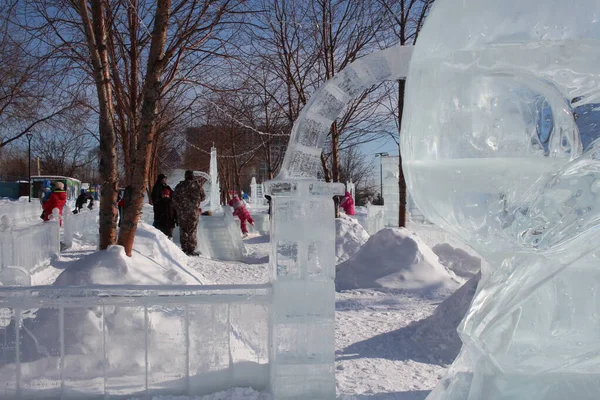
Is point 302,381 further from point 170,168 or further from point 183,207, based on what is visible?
point 170,168

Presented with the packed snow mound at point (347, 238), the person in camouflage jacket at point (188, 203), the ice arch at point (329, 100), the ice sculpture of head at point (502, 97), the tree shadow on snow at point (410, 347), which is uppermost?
the ice arch at point (329, 100)

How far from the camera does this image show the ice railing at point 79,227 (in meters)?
10.6

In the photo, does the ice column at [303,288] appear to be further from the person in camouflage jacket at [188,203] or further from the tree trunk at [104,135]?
the person in camouflage jacket at [188,203]

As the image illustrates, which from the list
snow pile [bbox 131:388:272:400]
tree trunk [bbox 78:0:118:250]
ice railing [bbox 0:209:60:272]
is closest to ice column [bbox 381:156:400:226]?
ice railing [bbox 0:209:60:272]

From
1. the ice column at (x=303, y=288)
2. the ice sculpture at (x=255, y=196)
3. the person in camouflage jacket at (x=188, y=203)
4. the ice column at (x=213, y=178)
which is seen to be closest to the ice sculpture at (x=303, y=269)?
the ice column at (x=303, y=288)

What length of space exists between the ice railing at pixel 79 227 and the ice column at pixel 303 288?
8416mm

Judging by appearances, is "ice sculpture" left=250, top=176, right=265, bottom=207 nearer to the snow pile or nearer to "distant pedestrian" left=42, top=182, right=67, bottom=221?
"distant pedestrian" left=42, top=182, right=67, bottom=221

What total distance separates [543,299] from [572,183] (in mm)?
255

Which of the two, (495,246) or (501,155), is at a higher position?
(501,155)

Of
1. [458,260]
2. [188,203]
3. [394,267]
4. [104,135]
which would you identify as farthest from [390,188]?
[104,135]

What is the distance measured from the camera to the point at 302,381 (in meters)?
3.34

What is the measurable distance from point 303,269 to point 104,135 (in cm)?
403

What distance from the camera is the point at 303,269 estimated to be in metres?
3.29

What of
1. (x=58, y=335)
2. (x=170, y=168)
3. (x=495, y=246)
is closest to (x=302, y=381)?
(x=58, y=335)
